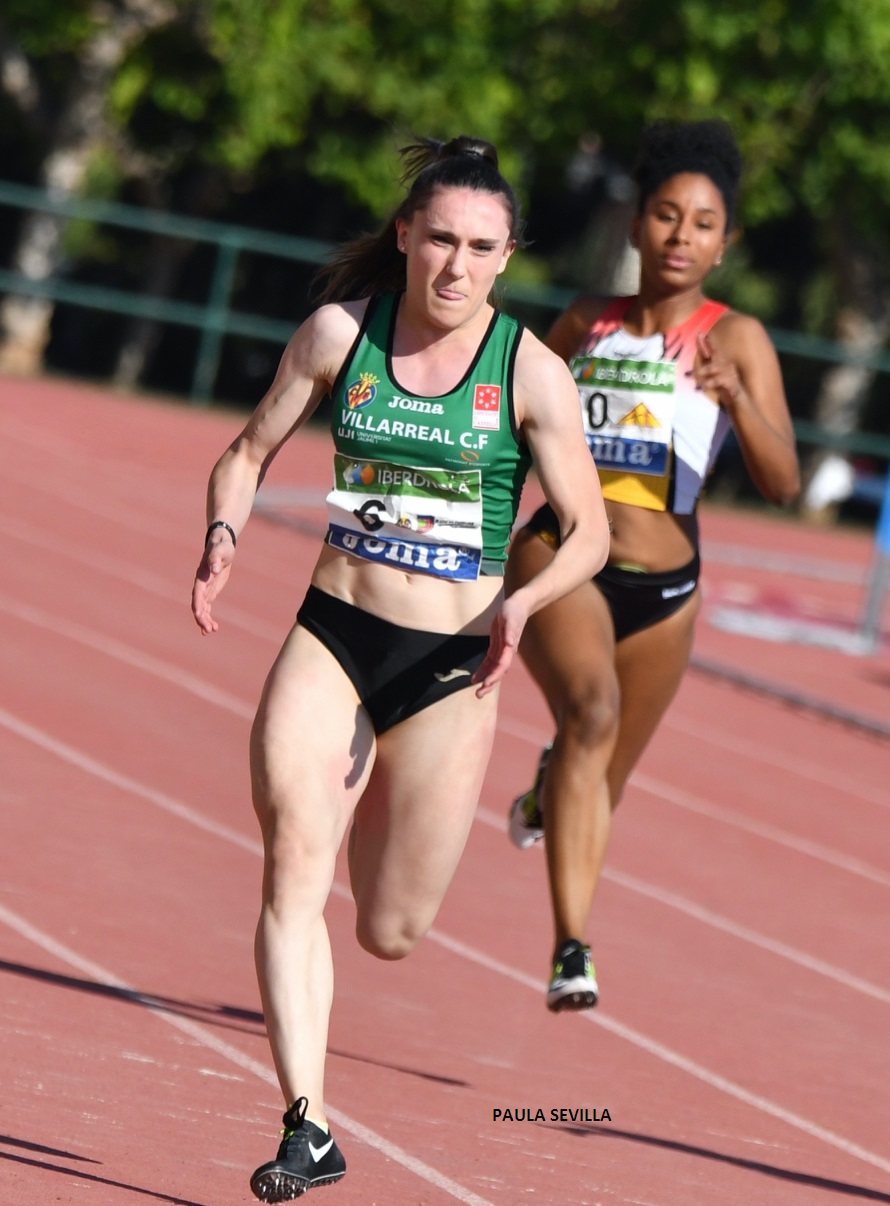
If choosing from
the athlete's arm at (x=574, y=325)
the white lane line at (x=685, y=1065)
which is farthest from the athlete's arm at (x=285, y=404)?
the white lane line at (x=685, y=1065)

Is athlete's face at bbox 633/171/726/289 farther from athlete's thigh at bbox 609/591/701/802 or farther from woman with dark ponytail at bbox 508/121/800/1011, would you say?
athlete's thigh at bbox 609/591/701/802

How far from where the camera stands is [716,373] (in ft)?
17.4

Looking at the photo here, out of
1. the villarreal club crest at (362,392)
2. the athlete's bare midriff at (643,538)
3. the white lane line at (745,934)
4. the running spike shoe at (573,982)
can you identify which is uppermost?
the villarreal club crest at (362,392)

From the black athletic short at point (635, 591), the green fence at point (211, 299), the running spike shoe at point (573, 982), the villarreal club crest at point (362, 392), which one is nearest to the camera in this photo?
the villarreal club crest at point (362, 392)

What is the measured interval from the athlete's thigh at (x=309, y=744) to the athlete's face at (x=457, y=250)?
715 mm

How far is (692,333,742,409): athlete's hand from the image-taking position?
5297mm

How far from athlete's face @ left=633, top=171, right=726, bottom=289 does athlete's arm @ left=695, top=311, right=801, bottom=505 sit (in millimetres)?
176

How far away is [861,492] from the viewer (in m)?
Result: 30.5

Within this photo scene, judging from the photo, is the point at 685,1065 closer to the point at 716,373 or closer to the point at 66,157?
the point at 716,373

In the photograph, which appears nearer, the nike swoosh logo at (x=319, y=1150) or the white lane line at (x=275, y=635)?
the nike swoosh logo at (x=319, y=1150)

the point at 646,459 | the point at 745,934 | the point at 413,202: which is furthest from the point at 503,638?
the point at 745,934

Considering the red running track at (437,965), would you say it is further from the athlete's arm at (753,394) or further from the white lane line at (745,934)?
the athlete's arm at (753,394)

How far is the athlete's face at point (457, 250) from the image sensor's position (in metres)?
4.13

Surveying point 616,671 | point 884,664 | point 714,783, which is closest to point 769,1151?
point 616,671
